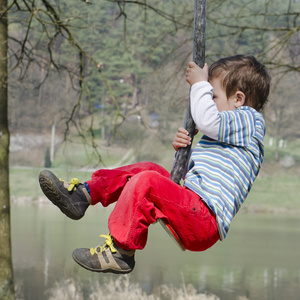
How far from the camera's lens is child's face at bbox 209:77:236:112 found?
2465 millimetres

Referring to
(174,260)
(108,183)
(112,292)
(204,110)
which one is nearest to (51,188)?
(108,183)

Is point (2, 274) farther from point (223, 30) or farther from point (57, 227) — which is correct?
point (223, 30)

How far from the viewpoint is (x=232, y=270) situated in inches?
608

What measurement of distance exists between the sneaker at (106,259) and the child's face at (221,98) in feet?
2.36

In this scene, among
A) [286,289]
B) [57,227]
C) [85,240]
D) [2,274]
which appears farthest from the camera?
[57,227]

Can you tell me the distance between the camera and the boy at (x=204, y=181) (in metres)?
2.30

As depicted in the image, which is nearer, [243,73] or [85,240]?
[243,73]

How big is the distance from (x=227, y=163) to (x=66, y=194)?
0.70m

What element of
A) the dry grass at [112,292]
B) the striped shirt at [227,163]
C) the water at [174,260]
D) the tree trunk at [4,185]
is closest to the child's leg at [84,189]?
the striped shirt at [227,163]

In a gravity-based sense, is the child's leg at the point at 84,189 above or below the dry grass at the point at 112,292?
above

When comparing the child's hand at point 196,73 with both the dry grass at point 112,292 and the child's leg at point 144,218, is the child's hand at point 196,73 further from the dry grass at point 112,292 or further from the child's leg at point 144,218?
the dry grass at point 112,292

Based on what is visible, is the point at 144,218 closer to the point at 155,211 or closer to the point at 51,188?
the point at 155,211

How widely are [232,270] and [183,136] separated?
13.7m

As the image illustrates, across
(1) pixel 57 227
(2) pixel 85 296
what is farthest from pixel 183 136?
(1) pixel 57 227
